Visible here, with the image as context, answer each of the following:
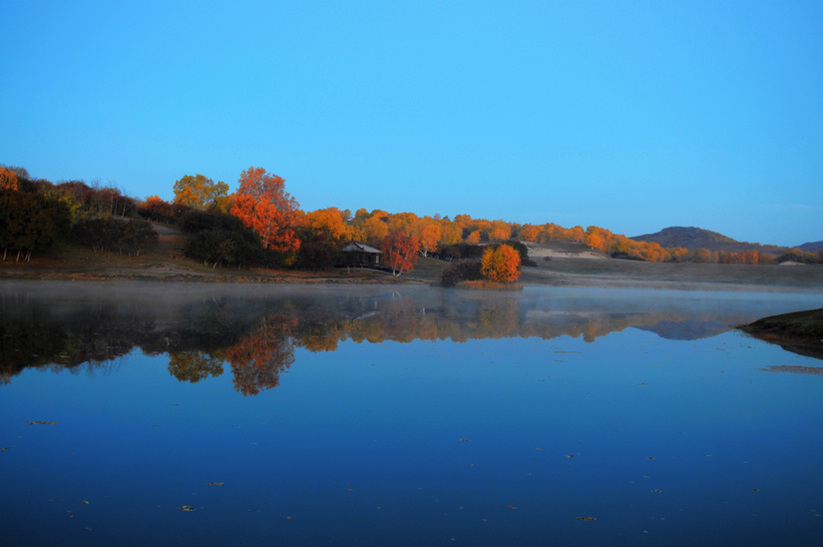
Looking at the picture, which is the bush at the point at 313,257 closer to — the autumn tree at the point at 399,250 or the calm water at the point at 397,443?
the autumn tree at the point at 399,250

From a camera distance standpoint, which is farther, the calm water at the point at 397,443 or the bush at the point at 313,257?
the bush at the point at 313,257

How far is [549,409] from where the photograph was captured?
780 cm

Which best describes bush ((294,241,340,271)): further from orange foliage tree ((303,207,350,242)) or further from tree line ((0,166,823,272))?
orange foliage tree ((303,207,350,242))

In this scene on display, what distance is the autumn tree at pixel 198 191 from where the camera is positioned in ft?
285

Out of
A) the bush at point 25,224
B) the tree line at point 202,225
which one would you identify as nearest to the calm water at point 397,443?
the bush at point 25,224

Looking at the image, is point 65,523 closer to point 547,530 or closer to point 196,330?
point 547,530

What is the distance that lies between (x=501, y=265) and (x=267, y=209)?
23531mm

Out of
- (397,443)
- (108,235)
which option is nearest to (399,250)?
(108,235)

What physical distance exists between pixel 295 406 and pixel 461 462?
2.77 meters

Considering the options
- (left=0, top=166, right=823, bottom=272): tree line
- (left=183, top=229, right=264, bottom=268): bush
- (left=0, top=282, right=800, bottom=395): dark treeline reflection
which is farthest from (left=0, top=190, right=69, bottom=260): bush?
(left=183, top=229, right=264, bottom=268): bush

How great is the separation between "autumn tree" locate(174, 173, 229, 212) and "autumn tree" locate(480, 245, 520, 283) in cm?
5186

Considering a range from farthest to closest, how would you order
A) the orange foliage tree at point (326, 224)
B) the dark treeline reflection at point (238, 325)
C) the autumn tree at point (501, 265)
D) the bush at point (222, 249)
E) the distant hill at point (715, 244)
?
1. the distant hill at point (715, 244)
2. the orange foliage tree at point (326, 224)
3. the bush at point (222, 249)
4. the autumn tree at point (501, 265)
5. the dark treeline reflection at point (238, 325)

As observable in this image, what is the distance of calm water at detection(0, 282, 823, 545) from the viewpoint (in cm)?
434

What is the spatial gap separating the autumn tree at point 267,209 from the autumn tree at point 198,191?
2763cm
